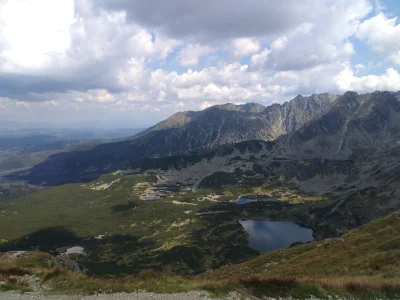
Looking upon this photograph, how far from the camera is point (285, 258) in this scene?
81.2 m

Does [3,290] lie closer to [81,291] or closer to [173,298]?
[81,291]

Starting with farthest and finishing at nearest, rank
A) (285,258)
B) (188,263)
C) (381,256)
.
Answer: (188,263)
(285,258)
(381,256)

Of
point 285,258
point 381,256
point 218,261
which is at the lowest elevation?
point 218,261

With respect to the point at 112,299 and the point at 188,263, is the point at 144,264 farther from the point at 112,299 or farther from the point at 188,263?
the point at 112,299

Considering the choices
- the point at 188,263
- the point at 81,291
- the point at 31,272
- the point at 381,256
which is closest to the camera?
the point at 81,291

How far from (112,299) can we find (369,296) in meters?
21.9

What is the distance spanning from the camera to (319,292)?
26.6 meters

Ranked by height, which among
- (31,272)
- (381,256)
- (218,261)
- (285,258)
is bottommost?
(218,261)

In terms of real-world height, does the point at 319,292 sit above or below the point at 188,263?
above

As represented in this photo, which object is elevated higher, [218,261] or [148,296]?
[148,296]

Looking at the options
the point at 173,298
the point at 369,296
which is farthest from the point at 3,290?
the point at 369,296

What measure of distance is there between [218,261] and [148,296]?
590 ft

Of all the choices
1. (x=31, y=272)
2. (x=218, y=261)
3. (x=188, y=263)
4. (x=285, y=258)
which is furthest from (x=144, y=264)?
(x=31, y=272)

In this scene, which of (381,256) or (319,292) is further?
(381,256)
